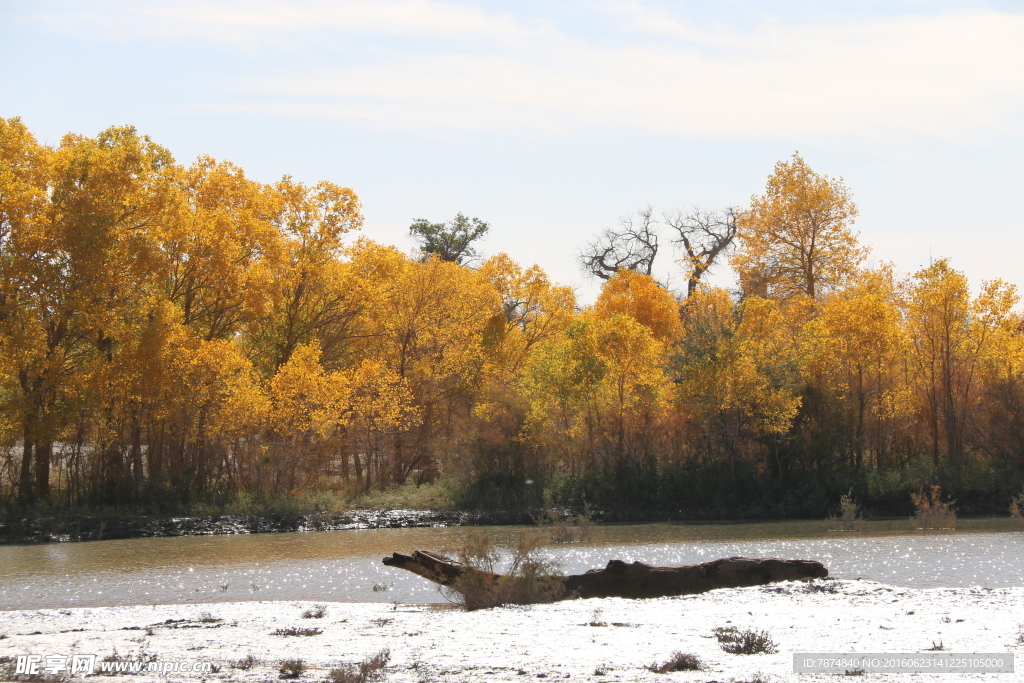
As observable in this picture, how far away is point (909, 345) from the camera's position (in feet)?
97.5

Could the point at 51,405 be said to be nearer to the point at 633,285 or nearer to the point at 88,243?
the point at 88,243

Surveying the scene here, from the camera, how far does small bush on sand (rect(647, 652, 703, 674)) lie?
Answer: 8.14 metres

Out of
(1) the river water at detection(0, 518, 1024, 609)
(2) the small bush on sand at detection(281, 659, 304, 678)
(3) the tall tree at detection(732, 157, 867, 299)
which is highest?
(3) the tall tree at detection(732, 157, 867, 299)

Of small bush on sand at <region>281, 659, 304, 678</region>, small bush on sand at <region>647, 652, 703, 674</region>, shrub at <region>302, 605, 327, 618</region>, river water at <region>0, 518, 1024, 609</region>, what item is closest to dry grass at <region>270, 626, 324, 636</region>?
shrub at <region>302, 605, 327, 618</region>

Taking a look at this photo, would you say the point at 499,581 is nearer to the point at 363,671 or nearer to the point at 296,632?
the point at 296,632

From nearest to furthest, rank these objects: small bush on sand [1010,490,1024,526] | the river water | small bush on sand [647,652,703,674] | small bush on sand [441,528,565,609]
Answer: small bush on sand [647,652,703,674]
small bush on sand [441,528,565,609]
the river water
small bush on sand [1010,490,1024,526]

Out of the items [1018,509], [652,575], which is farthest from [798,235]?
[652,575]

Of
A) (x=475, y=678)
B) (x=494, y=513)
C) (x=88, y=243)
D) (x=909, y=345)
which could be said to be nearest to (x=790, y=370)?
(x=909, y=345)

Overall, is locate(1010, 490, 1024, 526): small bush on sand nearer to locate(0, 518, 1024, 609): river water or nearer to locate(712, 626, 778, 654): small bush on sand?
locate(0, 518, 1024, 609): river water

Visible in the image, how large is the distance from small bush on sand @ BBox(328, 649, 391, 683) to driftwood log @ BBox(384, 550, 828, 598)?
4.24m

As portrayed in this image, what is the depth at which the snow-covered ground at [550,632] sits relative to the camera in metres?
8.38

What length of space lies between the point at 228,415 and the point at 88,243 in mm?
5871

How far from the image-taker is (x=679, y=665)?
8.20 metres

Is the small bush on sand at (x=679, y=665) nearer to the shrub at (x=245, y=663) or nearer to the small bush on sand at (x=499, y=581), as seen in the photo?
the shrub at (x=245, y=663)
